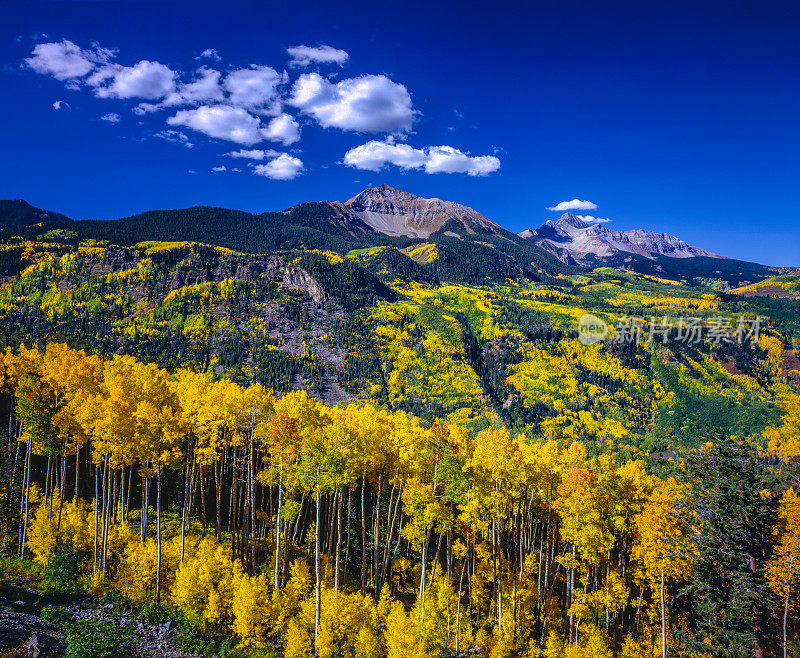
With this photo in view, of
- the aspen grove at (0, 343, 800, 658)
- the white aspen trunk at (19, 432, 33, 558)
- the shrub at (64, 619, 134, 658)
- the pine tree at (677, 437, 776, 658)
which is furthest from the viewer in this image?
the white aspen trunk at (19, 432, 33, 558)

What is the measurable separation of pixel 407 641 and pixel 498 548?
42.3ft

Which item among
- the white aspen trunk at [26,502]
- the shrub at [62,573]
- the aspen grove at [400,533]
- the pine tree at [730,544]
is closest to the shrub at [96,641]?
the aspen grove at [400,533]

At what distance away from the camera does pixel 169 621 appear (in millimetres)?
A: 29062

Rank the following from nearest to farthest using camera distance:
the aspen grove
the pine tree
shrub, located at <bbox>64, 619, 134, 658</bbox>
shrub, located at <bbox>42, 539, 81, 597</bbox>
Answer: shrub, located at <bbox>64, 619, 134, 658</bbox>
the pine tree
the aspen grove
shrub, located at <bbox>42, 539, 81, 597</bbox>

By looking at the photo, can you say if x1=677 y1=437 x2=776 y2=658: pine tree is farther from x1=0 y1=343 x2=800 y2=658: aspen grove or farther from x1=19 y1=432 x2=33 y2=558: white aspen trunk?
x1=19 y1=432 x2=33 y2=558: white aspen trunk

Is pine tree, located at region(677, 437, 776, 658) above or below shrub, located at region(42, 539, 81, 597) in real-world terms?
above

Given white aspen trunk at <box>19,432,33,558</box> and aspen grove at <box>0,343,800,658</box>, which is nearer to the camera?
aspen grove at <box>0,343,800,658</box>

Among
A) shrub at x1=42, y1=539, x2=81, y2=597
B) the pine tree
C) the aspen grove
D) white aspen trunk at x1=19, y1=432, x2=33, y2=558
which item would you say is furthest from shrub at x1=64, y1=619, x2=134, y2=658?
the pine tree

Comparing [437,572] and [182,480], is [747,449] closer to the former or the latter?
[437,572]

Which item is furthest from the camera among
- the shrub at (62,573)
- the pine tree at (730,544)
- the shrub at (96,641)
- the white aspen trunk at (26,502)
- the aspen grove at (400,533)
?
the white aspen trunk at (26,502)

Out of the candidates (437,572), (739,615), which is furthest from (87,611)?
(739,615)

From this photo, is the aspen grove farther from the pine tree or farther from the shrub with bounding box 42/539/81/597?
the shrub with bounding box 42/539/81/597

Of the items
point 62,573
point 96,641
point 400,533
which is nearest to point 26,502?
point 62,573

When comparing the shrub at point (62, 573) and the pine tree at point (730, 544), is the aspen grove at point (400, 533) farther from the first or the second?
the shrub at point (62, 573)
